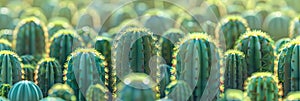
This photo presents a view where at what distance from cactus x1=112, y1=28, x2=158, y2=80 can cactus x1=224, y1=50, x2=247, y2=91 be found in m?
0.40

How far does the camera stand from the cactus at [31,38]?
5805 millimetres

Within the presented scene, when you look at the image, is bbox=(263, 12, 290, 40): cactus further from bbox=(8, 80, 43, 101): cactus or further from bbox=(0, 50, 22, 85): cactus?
bbox=(8, 80, 43, 101): cactus

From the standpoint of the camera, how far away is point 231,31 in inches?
234

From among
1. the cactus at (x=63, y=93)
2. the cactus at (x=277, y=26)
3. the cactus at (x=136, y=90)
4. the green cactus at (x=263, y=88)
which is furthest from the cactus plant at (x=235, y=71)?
the cactus at (x=277, y=26)

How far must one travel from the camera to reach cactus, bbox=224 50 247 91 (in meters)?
4.94

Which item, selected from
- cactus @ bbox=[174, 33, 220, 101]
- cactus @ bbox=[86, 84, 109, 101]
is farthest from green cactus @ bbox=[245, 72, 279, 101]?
cactus @ bbox=[86, 84, 109, 101]

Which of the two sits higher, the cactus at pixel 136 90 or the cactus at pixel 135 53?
the cactus at pixel 135 53

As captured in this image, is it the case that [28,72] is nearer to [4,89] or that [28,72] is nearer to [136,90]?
[4,89]

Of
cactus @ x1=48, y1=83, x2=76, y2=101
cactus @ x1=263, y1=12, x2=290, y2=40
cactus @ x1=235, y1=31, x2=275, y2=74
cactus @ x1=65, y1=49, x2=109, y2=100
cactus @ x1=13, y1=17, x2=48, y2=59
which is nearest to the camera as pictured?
cactus @ x1=48, y1=83, x2=76, y2=101

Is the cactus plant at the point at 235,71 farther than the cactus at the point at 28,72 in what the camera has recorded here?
No

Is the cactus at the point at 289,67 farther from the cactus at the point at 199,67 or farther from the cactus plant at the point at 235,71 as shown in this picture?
the cactus at the point at 199,67

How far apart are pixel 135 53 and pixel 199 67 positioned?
0.45 m

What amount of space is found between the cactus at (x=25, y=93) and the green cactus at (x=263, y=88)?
1.01 meters

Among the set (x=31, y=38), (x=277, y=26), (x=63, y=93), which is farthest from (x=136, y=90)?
(x=277, y=26)
